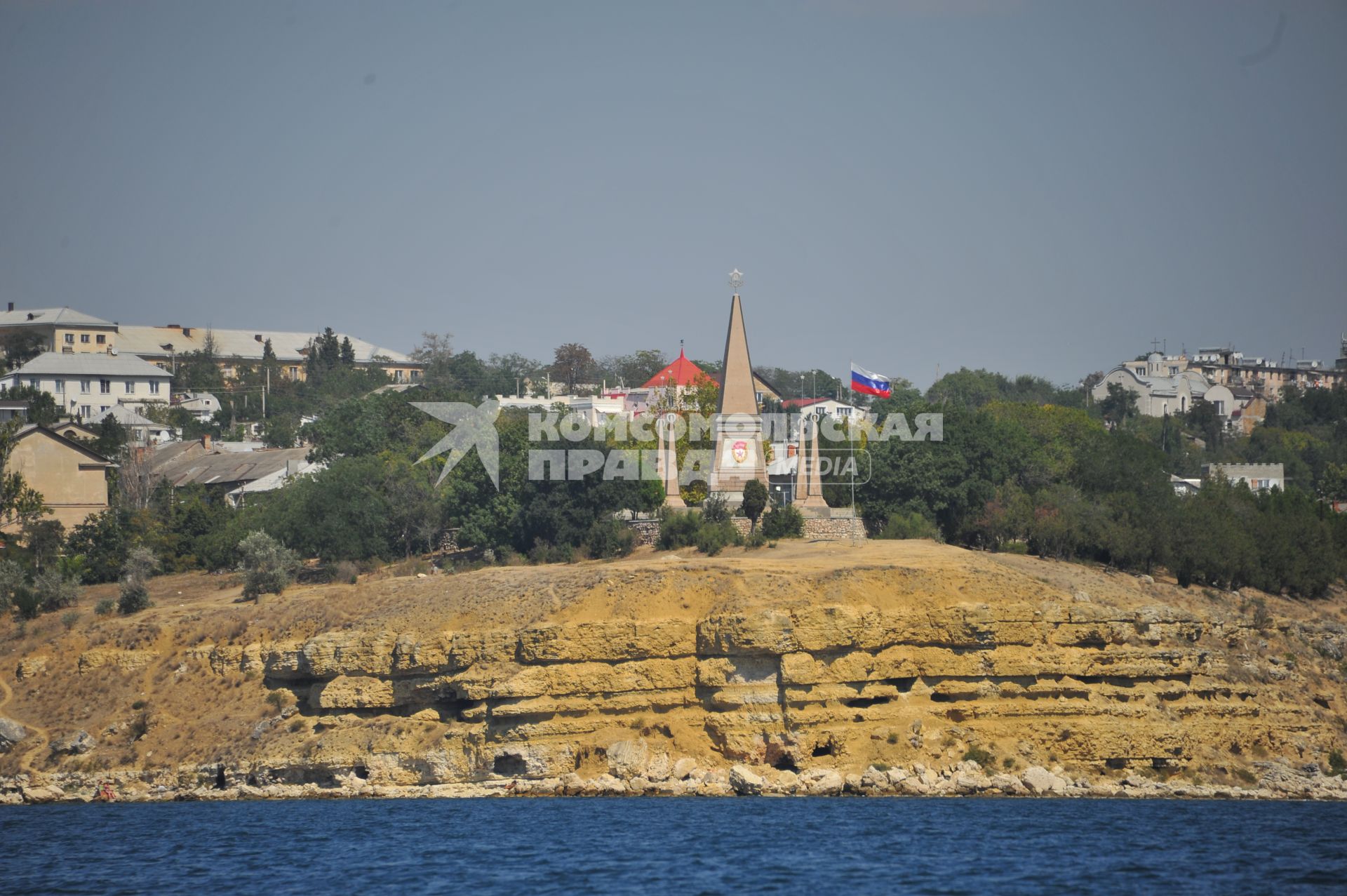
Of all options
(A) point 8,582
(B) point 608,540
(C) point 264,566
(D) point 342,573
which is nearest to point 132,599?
(C) point 264,566

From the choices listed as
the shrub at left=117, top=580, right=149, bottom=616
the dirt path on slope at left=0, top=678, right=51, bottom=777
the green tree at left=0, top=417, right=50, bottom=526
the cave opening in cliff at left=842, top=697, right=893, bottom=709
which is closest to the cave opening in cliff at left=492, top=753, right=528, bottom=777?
the cave opening in cliff at left=842, top=697, right=893, bottom=709

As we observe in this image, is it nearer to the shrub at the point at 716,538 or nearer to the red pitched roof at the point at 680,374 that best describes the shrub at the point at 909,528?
the shrub at the point at 716,538

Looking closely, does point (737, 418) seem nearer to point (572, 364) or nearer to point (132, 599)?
point (132, 599)

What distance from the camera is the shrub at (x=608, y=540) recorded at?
54.2m

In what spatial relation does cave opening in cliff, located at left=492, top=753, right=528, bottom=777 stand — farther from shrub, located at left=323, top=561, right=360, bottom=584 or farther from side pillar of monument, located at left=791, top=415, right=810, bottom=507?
side pillar of monument, located at left=791, top=415, right=810, bottom=507

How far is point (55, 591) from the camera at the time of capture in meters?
48.1

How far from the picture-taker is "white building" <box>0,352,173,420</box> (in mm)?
94125

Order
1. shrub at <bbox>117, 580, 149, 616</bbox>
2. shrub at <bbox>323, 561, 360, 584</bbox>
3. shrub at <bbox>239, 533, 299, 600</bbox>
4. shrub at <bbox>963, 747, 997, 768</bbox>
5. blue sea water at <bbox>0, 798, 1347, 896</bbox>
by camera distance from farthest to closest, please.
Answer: shrub at <bbox>323, 561, 360, 584</bbox> → shrub at <bbox>239, 533, 299, 600</bbox> → shrub at <bbox>117, 580, 149, 616</bbox> → shrub at <bbox>963, 747, 997, 768</bbox> → blue sea water at <bbox>0, 798, 1347, 896</bbox>

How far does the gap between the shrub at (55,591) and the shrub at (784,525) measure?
2359 cm

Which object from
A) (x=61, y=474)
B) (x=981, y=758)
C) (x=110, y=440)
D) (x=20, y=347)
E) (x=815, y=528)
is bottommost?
(x=981, y=758)

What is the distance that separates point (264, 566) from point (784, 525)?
1832 centimetres

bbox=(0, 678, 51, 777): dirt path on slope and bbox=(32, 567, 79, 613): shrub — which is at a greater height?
bbox=(32, 567, 79, 613): shrub

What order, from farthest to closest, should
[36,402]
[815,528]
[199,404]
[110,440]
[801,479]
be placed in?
[199,404] < [36,402] < [110,440] < [801,479] < [815,528]

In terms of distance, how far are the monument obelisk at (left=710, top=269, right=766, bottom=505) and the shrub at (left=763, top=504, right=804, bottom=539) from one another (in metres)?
6.70
